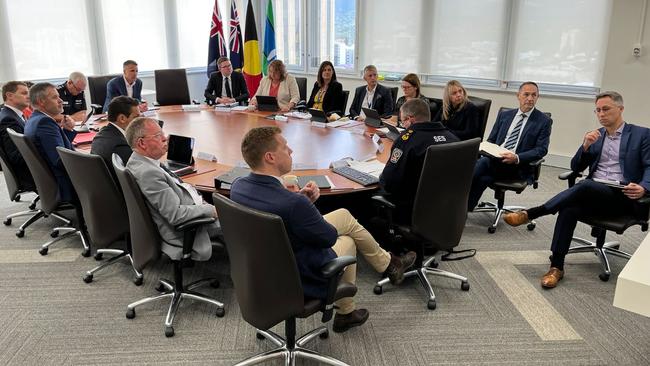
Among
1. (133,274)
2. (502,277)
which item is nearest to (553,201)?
(502,277)

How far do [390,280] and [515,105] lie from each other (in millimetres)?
4028

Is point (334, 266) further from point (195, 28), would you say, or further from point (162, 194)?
point (195, 28)

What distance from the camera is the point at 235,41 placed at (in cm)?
858

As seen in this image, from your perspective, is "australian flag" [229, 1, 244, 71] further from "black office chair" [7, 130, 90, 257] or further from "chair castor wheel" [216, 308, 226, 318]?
"chair castor wheel" [216, 308, 226, 318]

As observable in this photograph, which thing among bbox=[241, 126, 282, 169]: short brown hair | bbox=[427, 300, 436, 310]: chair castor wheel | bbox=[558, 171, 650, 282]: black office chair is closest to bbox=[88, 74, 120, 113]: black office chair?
bbox=[241, 126, 282, 169]: short brown hair

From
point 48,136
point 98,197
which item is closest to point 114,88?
point 48,136

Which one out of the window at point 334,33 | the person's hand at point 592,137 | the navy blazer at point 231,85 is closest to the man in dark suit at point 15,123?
the navy blazer at point 231,85

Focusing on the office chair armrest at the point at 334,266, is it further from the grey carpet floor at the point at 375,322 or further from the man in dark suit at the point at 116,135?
the man in dark suit at the point at 116,135

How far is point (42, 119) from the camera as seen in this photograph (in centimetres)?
353

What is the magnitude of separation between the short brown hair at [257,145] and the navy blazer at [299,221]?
0.23ft

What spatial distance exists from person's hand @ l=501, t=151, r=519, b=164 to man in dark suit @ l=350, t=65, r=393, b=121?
1797mm

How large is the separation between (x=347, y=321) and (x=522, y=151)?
2.29m

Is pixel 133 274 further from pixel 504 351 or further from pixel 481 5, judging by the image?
pixel 481 5

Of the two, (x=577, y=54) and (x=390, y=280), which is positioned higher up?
(x=577, y=54)
